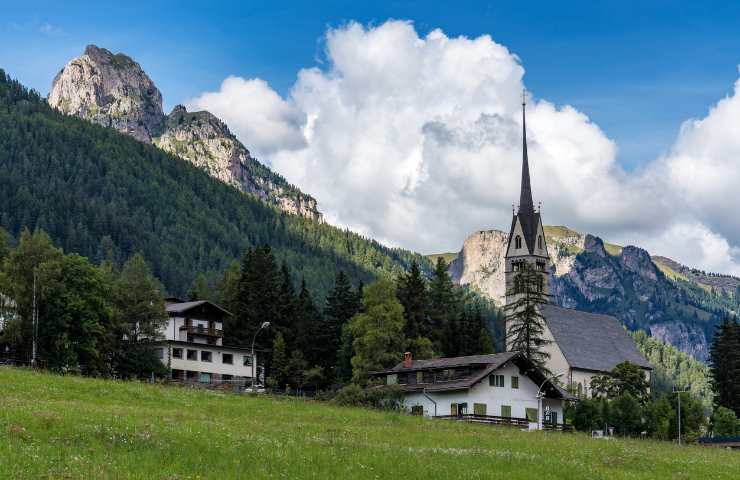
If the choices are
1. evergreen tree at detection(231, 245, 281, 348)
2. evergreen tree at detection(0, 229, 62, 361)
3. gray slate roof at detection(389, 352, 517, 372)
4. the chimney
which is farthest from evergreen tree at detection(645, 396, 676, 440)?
evergreen tree at detection(0, 229, 62, 361)

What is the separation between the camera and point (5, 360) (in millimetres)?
91500

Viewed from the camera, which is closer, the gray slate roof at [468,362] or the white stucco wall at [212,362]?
the gray slate roof at [468,362]

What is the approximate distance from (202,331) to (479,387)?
43.9 metres

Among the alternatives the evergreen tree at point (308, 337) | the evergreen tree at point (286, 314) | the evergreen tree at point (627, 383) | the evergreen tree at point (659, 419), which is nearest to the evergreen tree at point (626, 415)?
the evergreen tree at point (659, 419)

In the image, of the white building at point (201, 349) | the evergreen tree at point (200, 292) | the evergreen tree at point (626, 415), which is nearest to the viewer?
the evergreen tree at point (626, 415)

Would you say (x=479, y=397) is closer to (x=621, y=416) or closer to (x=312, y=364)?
(x=621, y=416)

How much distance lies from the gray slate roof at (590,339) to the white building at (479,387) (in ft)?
144

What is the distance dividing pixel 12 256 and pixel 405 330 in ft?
148

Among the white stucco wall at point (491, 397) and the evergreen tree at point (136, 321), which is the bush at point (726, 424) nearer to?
the white stucco wall at point (491, 397)

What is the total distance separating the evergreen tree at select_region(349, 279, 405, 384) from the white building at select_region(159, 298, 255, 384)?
17.7 metres

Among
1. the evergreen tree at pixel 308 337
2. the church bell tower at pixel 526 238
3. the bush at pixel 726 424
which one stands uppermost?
the church bell tower at pixel 526 238

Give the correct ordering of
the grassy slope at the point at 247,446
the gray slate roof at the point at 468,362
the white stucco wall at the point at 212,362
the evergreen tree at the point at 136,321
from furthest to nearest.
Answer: the white stucco wall at the point at 212,362 → the evergreen tree at the point at 136,321 → the gray slate roof at the point at 468,362 → the grassy slope at the point at 247,446

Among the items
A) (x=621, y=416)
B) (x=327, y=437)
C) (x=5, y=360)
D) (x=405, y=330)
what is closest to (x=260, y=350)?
(x=405, y=330)

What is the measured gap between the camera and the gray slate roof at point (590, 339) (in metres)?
136
